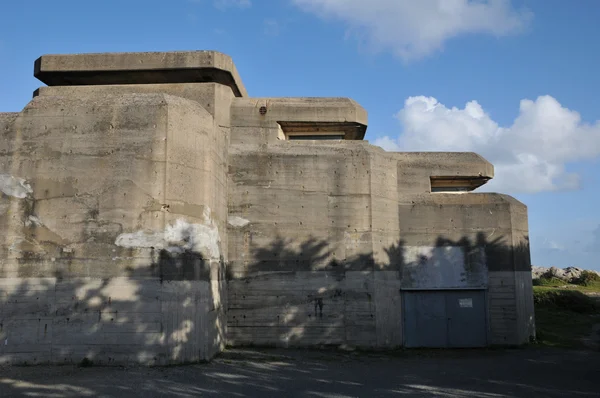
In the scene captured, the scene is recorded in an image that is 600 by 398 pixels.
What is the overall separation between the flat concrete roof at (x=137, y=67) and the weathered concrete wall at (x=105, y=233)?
2084 millimetres

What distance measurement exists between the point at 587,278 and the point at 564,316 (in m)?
15.0

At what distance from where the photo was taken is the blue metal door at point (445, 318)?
15.6 metres

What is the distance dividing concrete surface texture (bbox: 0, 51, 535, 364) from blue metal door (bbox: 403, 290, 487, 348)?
46 mm

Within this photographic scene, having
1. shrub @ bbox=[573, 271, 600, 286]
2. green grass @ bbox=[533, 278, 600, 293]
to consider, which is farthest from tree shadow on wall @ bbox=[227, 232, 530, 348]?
shrub @ bbox=[573, 271, 600, 286]

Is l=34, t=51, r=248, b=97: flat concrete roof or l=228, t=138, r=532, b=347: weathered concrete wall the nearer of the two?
l=34, t=51, r=248, b=97: flat concrete roof

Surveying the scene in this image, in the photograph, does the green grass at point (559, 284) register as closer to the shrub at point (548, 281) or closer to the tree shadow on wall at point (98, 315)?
the shrub at point (548, 281)

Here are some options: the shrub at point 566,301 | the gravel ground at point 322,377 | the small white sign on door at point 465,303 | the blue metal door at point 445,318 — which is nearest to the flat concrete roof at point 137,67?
the gravel ground at point 322,377

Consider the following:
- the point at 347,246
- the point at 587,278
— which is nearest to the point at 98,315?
the point at 347,246

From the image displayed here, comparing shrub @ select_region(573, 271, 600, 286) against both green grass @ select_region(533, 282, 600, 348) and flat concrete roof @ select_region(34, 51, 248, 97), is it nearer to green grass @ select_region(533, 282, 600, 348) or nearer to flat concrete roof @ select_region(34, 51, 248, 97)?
green grass @ select_region(533, 282, 600, 348)

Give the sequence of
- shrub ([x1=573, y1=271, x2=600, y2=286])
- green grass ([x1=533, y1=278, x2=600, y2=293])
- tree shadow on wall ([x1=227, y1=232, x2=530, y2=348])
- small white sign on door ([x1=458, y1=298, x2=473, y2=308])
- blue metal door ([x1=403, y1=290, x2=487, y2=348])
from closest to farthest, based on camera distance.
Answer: tree shadow on wall ([x1=227, y1=232, x2=530, y2=348]) → blue metal door ([x1=403, y1=290, x2=487, y2=348]) → small white sign on door ([x1=458, y1=298, x2=473, y2=308]) → green grass ([x1=533, y1=278, x2=600, y2=293]) → shrub ([x1=573, y1=271, x2=600, y2=286])

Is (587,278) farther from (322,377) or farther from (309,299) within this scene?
(322,377)

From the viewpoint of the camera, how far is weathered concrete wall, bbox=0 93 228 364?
11555mm

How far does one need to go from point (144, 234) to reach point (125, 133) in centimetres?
248

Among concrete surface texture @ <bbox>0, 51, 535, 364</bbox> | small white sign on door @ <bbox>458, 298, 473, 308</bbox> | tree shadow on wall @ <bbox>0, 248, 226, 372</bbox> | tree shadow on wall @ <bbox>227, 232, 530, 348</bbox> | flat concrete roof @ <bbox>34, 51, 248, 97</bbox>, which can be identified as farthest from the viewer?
small white sign on door @ <bbox>458, 298, 473, 308</bbox>
